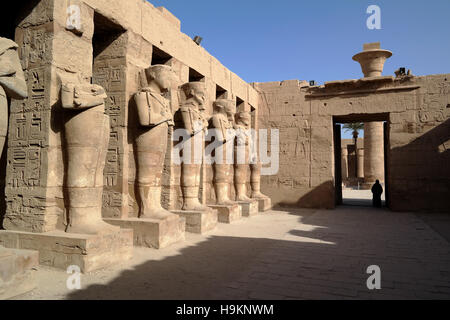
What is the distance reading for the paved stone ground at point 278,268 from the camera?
3230mm

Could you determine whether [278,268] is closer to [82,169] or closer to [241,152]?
[82,169]

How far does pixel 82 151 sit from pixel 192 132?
264cm

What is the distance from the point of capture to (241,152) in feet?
30.6

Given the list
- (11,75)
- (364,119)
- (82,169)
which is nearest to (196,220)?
(82,169)

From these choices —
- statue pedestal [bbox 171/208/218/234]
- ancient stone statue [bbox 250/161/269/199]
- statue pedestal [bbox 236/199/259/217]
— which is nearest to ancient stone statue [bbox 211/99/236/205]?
statue pedestal [bbox 236/199/259/217]

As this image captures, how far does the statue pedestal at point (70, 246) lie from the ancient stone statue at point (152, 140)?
114cm

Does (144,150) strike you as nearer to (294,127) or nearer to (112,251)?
(112,251)

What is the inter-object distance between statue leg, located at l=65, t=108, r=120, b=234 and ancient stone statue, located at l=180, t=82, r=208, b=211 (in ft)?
7.84

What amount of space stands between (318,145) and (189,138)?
580cm

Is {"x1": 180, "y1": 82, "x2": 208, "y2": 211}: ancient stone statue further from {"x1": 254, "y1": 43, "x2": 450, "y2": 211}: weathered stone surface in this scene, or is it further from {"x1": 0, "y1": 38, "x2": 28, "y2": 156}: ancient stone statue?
{"x1": 254, "y1": 43, "x2": 450, "y2": 211}: weathered stone surface

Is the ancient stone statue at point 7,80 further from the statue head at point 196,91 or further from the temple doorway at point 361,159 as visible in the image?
the temple doorway at point 361,159

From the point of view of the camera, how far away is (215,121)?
7.61 m

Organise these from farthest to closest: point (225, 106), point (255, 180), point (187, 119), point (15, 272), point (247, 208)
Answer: point (255, 180)
point (247, 208)
point (225, 106)
point (187, 119)
point (15, 272)
